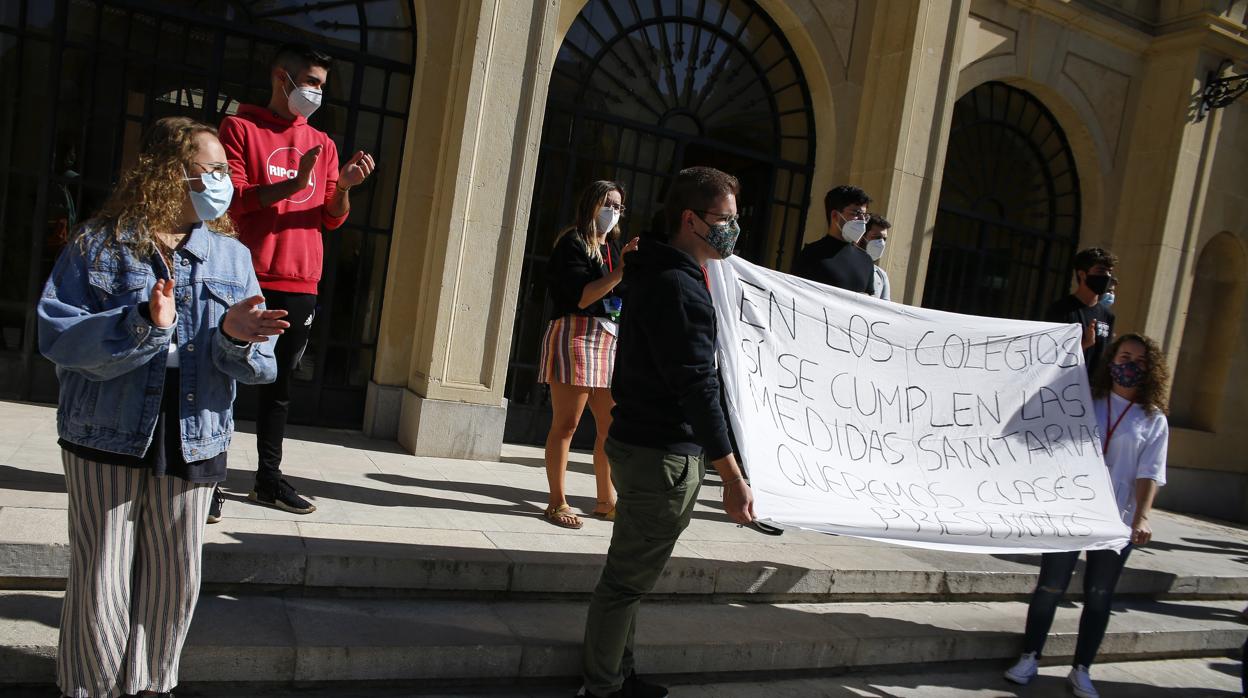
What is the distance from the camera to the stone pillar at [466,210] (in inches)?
246

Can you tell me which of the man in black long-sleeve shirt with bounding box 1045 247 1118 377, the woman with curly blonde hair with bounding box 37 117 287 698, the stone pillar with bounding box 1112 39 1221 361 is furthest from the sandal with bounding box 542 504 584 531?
the stone pillar with bounding box 1112 39 1221 361

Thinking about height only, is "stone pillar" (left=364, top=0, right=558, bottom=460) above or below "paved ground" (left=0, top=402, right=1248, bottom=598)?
above

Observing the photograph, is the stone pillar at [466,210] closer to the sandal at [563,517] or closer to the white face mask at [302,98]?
the sandal at [563,517]

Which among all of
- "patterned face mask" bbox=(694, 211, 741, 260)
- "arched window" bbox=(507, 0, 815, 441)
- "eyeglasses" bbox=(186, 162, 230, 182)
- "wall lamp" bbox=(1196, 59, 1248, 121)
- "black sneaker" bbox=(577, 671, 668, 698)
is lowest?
"black sneaker" bbox=(577, 671, 668, 698)

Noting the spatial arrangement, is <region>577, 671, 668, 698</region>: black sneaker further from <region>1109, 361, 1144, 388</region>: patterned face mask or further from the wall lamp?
the wall lamp

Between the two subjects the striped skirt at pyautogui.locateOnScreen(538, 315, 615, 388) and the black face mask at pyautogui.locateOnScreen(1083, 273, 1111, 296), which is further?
the black face mask at pyautogui.locateOnScreen(1083, 273, 1111, 296)

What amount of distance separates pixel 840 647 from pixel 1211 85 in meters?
9.03

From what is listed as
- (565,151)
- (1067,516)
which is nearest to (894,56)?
(565,151)

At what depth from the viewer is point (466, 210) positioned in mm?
6262

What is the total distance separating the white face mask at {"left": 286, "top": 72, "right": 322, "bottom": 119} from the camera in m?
4.05

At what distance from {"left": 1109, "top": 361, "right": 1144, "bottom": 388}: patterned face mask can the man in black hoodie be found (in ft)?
8.10

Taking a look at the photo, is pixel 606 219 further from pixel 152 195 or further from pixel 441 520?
pixel 152 195

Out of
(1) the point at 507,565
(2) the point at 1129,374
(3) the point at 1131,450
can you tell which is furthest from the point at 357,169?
(3) the point at 1131,450

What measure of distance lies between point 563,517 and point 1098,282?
11.9 feet
